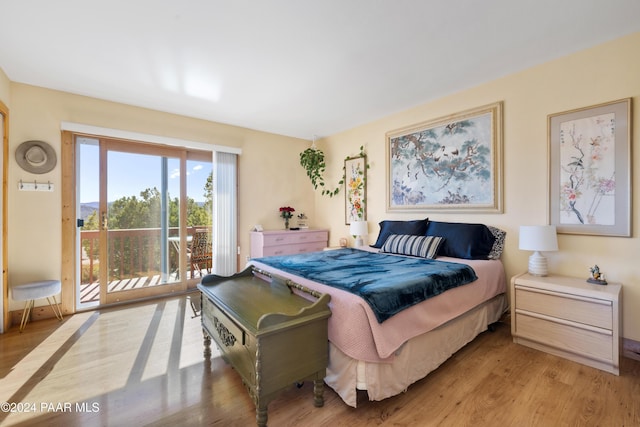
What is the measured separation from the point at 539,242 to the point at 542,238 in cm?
4

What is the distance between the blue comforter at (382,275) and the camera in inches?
64.2

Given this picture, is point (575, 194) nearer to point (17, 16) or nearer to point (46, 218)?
point (17, 16)

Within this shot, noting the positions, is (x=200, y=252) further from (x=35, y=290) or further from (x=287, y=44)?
(x=287, y=44)

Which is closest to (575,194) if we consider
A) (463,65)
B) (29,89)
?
(463,65)

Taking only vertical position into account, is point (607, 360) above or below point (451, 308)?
below

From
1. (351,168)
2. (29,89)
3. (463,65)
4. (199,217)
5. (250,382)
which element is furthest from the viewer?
(351,168)

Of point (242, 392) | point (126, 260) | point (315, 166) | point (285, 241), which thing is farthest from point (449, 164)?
point (126, 260)

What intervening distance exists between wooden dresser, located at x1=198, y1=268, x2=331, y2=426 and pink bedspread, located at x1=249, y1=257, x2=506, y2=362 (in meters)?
0.09

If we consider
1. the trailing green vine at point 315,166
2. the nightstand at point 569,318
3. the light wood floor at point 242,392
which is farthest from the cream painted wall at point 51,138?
the nightstand at point 569,318

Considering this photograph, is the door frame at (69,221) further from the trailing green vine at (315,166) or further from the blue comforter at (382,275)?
the trailing green vine at (315,166)

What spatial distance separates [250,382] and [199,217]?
3.07 metres

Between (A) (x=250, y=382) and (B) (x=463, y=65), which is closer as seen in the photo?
(A) (x=250, y=382)

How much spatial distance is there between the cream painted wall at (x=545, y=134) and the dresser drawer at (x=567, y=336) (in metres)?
0.49

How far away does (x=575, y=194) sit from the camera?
234 cm
